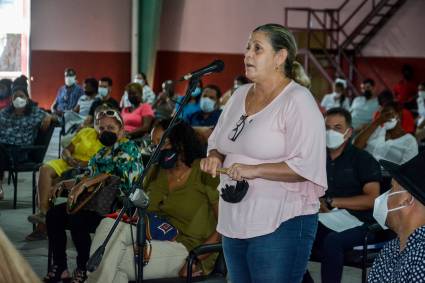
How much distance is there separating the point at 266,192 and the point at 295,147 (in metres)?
0.19

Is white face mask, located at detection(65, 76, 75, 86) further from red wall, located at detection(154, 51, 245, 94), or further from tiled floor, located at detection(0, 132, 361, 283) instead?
red wall, located at detection(154, 51, 245, 94)

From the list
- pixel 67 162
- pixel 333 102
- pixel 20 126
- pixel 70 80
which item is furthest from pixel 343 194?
pixel 333 102

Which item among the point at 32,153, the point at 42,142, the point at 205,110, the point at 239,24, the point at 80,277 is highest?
the point at 239,24

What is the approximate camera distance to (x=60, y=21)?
16953 mm

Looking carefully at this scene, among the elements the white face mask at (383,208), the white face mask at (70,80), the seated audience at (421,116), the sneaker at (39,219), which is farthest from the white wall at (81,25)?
the white face mask at (383,208)

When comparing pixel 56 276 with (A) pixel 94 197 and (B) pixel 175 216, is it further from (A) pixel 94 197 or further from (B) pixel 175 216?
(B) pixel 175 216

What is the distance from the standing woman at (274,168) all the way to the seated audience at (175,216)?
46.9 inches

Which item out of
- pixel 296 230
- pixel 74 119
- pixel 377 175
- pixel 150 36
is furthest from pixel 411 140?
pixel 150 36

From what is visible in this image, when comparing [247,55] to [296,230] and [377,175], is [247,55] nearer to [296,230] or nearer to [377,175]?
[296,230]

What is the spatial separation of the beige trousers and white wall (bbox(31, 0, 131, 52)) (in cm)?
1297

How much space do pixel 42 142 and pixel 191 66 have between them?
9847mm

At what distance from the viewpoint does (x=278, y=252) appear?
2.98 metres

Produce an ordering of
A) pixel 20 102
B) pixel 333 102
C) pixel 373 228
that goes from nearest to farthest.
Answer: pixel 373 228
pixel 20 102
pixel 333 102

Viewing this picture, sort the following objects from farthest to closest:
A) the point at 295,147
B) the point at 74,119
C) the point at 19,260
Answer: the point at 74,119, the point at 295,147, the point at 19,260
